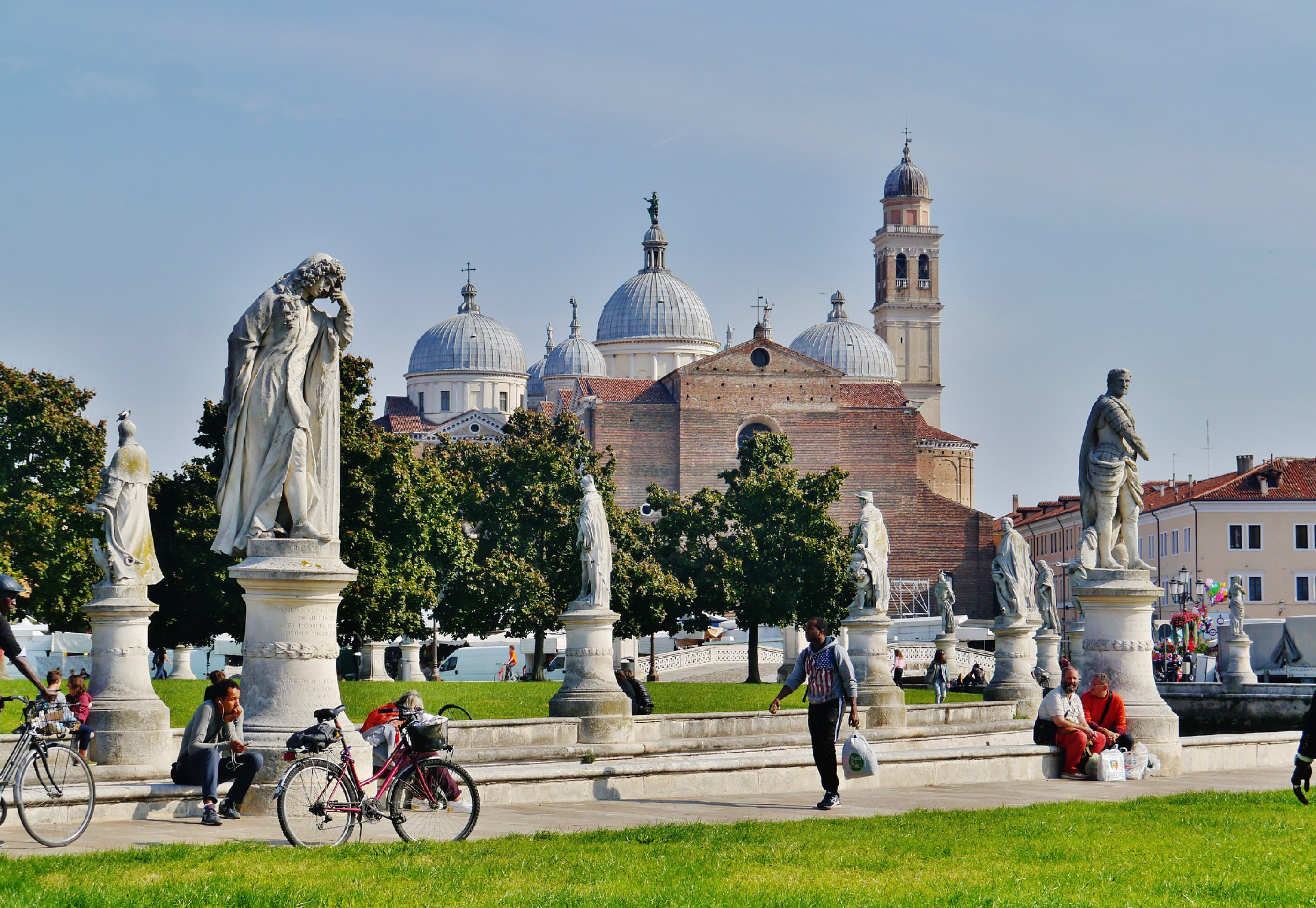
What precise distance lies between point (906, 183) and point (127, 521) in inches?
4003

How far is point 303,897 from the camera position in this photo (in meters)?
7.59

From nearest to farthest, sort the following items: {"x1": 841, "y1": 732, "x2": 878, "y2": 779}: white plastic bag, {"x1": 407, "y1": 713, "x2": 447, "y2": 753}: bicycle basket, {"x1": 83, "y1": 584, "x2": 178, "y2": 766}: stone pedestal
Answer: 1. {"x1": 407, "y1": 713, "x2": 447, "y2": 753}: bicycle basket
2. {"x1": 841, "y1": 732, "x2": 878, "y2": 779}: white plastic bag
3. {"x1": 83, "y1": 584, "x2": 178, "y2": 766}: stone pedestal

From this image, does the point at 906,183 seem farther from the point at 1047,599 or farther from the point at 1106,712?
the point at 1106,712

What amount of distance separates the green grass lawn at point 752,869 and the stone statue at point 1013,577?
17414mm

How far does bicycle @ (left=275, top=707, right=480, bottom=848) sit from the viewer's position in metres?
9.78

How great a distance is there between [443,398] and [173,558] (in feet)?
244

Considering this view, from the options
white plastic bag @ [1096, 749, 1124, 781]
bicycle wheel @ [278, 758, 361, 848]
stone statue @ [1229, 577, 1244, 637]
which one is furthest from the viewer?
stone statue @ [1229, 577, 1244, 637]

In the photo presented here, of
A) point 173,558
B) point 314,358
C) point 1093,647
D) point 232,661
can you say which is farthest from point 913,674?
point 314,358

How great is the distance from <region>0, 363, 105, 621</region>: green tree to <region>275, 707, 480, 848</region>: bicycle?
2687 cm

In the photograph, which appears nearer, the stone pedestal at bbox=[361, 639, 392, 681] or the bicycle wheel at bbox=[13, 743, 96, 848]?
the bicycle wheel at bbox=[13, 743, 96, 848]

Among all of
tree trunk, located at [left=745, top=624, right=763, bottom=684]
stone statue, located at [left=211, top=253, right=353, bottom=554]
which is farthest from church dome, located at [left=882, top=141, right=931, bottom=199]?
stone statue, located at [left=211, top=253, right=353, bottom=554]

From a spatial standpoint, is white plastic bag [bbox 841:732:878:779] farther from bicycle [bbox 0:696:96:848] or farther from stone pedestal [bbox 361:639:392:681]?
stone pedestal [bbox 361:639:392:681]

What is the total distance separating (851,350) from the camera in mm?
112000

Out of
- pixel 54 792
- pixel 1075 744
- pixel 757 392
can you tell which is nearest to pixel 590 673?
pixel 1075 744
